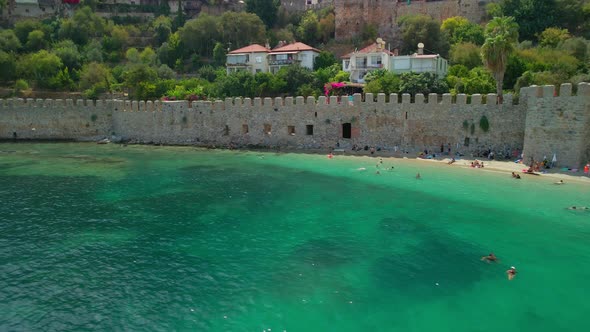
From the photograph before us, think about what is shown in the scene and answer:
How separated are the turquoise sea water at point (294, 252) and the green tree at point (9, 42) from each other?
38.7m

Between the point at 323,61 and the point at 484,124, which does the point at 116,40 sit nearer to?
the point at 323,61

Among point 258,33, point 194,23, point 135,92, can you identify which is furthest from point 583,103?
point 194,23

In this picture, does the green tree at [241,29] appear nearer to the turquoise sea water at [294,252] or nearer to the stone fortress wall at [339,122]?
the stone fortress wall at [339,122]

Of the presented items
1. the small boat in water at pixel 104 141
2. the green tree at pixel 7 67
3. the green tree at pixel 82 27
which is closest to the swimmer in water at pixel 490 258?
the small boat in water at pixel 104 141

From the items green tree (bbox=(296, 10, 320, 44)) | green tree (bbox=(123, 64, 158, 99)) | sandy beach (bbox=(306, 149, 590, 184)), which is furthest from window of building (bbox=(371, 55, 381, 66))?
green tree (bbox=(123, 64, 158, 99))

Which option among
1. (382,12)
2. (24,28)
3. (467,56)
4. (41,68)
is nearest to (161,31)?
(24,28)

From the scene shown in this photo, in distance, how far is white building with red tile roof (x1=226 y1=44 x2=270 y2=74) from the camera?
4884 centimetres

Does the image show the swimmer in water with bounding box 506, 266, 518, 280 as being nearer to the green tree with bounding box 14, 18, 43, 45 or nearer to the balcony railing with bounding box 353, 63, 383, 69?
the balcony railing with bounding box 353, 63, 383, 69

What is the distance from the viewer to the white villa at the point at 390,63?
A: 38625 mm

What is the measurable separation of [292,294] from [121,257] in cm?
530

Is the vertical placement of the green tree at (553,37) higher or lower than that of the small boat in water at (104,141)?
higher

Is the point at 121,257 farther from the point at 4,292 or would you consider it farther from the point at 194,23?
the point at 194,23

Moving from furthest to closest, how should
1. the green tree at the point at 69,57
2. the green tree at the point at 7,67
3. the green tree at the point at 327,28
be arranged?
1. the green tree at the point at 327,28
2. the green tree at the point at 69,57
3. the green tree at the point at 7,67

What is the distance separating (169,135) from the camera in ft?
113
